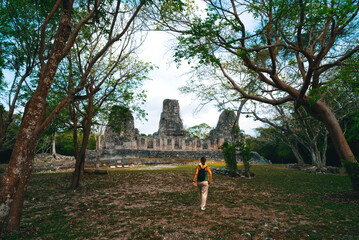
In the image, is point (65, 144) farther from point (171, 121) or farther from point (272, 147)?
point (272, 147)

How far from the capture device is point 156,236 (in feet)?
14.0

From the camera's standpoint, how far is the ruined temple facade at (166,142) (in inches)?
1215

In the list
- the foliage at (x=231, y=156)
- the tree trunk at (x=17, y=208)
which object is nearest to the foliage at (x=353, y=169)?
the foliage at (x=231, y=156)

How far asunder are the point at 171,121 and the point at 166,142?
6258mm

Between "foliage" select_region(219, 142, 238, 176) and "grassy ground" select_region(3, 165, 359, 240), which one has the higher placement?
"foliage" select_region(219, 142, 238, 176)

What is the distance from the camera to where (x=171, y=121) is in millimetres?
39594

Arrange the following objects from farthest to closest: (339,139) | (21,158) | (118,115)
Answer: (118,115) → (339,139) → (21,158)

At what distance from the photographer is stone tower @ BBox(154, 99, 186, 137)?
38.9m

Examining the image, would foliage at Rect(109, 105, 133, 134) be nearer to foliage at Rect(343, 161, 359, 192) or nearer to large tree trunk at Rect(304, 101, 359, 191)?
large tree trunk at Rect(304, 101, 359, 191)

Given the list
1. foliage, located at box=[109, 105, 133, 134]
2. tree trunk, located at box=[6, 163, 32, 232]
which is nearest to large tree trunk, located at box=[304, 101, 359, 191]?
tree trunk, located at box=[6, 163, 32, 232]

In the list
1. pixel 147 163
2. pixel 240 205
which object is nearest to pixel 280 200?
pixel 240 205

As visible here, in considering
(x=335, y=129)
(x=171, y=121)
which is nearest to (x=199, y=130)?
(x=171, y=121)

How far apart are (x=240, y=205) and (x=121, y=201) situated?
13.8 ft

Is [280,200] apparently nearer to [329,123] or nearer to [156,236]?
[329,123]
